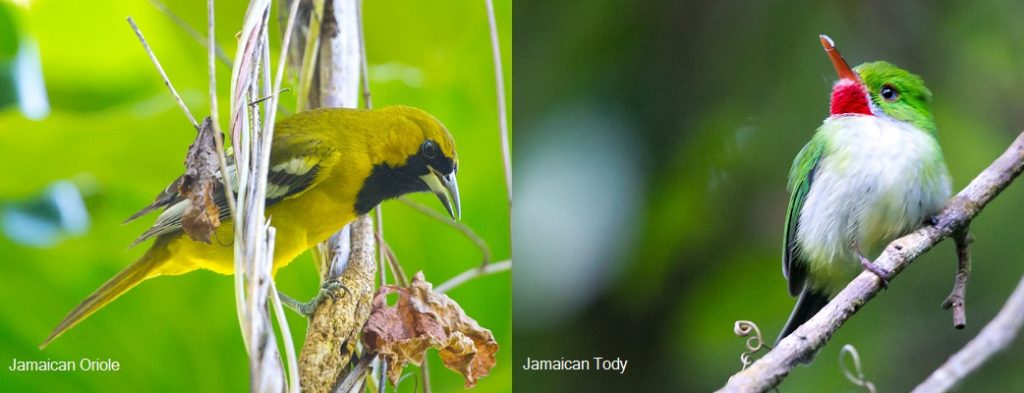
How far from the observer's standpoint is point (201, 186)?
185cm

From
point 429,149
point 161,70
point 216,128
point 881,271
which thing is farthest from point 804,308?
point 161,70

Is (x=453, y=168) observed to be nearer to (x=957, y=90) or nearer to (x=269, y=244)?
(x=269, y=244)

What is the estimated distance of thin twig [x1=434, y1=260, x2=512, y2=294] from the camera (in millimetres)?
1970

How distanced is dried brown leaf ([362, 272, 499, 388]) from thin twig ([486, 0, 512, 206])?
0.91 feet

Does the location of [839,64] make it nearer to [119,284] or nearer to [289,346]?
[289,346]

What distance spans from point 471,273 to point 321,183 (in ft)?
1.29

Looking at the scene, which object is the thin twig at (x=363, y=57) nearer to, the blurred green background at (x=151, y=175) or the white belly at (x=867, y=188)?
the blurred green background at (x=151, y=175)

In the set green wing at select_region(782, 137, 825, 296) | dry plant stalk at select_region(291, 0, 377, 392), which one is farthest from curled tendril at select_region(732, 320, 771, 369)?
dry plant stalk at select_region(291, 0, 377, 392)

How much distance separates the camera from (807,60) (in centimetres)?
197

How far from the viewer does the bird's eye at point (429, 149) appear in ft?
6.24

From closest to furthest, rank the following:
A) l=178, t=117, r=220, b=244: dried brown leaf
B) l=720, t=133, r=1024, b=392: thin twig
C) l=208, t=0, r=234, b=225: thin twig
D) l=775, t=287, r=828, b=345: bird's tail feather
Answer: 1. l=720, t=133, r=1024, b=392: thin twig
2. l=208, t=0, r=234, b=225: thin twig
3. l=178, t=117, r=220, b=244: dried brown leaf
4. l=775, t=287, r=828, b=345: bird's tail feather

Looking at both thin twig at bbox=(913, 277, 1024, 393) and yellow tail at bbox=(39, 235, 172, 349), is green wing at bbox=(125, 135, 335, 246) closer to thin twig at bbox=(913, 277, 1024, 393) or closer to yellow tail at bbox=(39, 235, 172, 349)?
yellow tail at bbox=(39, 235, 172, 349)

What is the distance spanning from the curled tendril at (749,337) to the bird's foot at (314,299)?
865 mm

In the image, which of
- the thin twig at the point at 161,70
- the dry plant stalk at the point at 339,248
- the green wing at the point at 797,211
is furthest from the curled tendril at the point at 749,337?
the thin twig at the point at 161,70
